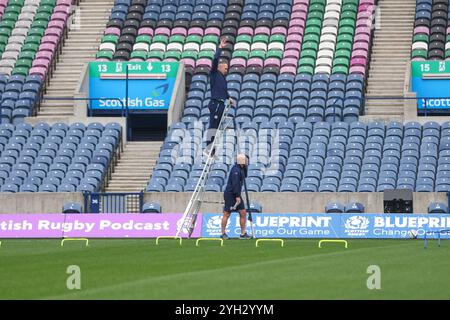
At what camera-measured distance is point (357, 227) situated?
3556 cm

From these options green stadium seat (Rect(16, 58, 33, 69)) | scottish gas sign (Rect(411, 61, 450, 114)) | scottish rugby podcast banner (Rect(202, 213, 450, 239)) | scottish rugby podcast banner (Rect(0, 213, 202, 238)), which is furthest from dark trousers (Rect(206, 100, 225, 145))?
green stadium seat (Rect(16, 58, 33, 69))

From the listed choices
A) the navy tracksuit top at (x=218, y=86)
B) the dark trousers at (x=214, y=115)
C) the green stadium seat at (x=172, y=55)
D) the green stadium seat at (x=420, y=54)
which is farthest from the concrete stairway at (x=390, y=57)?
the navy tracksuit top at (x=218, y=86)

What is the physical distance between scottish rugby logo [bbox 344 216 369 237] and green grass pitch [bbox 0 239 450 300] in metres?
5.40

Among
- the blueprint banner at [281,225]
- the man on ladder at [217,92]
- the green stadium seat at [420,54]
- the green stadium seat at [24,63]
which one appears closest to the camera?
the man on ladder at [217,92]

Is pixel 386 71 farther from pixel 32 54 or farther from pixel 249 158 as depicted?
pixel 32 54

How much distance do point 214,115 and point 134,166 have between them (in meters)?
13.1

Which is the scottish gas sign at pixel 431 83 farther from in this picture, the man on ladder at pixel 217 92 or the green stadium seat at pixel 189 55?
the man on ladder at pixel 217 92

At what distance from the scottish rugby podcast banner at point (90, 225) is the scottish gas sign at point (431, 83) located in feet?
48.7

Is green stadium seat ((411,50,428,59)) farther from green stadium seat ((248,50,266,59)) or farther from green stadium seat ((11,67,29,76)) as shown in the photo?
green stadium seat ((11,67,29,76))

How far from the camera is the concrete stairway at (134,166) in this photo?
44.1 meters

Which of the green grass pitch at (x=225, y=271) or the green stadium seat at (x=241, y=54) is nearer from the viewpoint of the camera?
the green grass pitch at (x=225, y=271)

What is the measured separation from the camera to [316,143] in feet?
143

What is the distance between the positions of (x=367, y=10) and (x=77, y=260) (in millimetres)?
30897

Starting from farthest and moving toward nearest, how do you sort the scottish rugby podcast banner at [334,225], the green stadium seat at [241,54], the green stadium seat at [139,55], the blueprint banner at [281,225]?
the green stadium seat at [139,55]
the green stadium seat at [241,54]
the blueprint banner at [281,225]
the scottish rugby podcast banner at [334,225]
